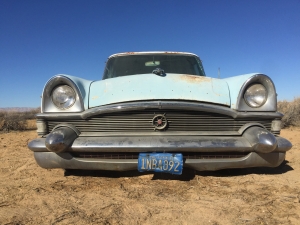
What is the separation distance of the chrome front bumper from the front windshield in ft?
5.19

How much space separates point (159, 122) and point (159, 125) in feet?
0.11

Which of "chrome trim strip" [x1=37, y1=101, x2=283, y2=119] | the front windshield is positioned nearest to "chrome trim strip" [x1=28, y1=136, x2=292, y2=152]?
"chrome trim strip" [x1=37, y1=101, x2=283, y2=119]

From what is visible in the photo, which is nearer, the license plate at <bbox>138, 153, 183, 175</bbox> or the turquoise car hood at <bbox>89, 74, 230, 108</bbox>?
the license plate at <bbox>138, 153, 183, 175</bbox>

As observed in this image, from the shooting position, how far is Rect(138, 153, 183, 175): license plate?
2002 millimetres

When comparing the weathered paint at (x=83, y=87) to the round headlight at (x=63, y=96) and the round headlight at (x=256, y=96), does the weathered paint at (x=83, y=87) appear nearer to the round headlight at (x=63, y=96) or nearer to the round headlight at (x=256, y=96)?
the round headlight at (x=63, y=96)

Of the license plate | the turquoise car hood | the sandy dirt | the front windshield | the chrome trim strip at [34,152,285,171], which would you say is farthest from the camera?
the front windshield

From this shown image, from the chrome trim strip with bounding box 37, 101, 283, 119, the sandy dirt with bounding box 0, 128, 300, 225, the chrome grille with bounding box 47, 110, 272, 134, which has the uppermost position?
the chrome trim strip with bounding box 37, 101, 283, 119

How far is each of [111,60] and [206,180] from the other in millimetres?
2460

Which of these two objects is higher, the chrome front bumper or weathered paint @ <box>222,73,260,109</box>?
weathered paint @ <box>222,73,260,109</box>

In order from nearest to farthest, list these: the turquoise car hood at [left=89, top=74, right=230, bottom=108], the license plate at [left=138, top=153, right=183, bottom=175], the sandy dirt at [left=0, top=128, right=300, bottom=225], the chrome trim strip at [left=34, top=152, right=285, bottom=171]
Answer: the sandy dirt at [left=0, top=128, right=300, bottom=225] → the license plate at [left=138, top=153, right=183, bottom=175] → the chrome trim strip at [left=34, top=152, right=285, bottom=171] → the turquoise car hood at [left=89, top=74, right=230, bottom=108]

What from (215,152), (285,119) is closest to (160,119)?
(215,152)

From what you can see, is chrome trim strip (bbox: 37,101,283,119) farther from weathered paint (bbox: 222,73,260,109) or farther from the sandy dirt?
the sandy dirt

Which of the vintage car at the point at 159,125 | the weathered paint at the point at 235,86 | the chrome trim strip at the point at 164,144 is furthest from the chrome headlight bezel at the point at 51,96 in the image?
the weathered paint at the point at 235,86

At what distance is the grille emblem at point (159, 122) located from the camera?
2.19 m
